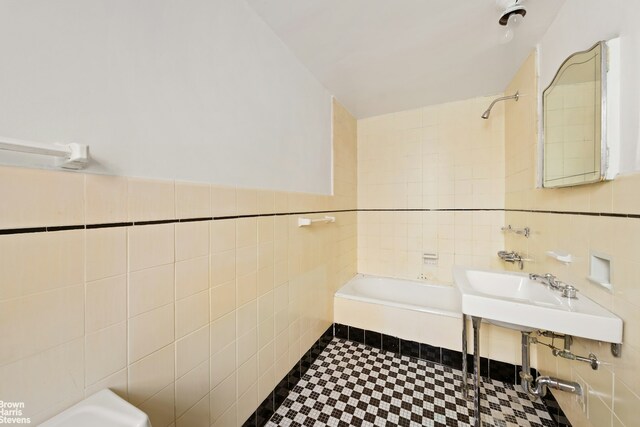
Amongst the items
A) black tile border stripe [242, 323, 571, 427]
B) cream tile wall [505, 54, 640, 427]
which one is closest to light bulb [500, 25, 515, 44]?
cream tile wall [505, 54, 640, 427]

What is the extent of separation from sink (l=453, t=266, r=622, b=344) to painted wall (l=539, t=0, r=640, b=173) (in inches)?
22.6

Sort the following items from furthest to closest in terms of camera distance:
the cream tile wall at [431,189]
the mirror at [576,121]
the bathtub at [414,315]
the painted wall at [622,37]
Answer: the cream tile wall at [431,189], the bathtub at [414,315], the mirror at [576,121], the painted wall at [622,37]

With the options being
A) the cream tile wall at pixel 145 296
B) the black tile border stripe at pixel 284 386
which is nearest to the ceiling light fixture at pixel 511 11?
the cream tile wall at pixel 145 296

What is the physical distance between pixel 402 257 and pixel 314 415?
1714 mm

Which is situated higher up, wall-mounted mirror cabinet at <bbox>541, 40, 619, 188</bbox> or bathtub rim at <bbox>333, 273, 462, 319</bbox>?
Result: wall-mounted mirror cabinet at <bbox>541, 40, 619, 188</bbox>

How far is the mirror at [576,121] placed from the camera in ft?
3.11

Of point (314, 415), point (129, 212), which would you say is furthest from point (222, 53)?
point (314, 415)

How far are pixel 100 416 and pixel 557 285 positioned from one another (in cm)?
187

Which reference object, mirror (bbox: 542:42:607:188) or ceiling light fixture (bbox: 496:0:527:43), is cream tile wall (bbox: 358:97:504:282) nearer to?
mirror (bbox: 542:42:607:188)

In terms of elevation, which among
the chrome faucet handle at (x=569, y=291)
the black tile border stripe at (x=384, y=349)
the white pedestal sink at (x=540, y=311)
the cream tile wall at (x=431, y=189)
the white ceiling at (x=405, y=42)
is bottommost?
the black tile border stripe at (x=384, y=349)

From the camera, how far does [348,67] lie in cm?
177

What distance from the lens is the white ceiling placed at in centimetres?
124

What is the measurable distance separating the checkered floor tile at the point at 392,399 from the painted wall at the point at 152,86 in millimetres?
1396

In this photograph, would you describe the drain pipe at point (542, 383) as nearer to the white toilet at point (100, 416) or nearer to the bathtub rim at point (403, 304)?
the bathtub rim at point (403, 304)
